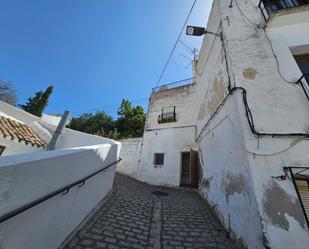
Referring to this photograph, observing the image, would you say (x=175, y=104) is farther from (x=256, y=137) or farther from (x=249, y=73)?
(x=256, y=137)

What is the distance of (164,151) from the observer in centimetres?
919

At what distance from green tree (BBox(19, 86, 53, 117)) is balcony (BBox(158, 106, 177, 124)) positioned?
68.9 ft

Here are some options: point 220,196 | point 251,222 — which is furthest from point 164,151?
point 251,222

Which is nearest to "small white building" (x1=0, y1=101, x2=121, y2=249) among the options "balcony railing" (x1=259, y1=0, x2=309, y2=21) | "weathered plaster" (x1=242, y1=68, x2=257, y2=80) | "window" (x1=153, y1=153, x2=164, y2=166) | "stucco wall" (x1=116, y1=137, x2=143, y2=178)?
"weathered plaster" (x1=242, y1=68, x2=257, y2=80)

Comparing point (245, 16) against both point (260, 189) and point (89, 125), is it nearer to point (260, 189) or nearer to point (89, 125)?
point (260, 189)

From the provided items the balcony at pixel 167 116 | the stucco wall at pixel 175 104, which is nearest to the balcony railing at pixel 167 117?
the balcony at pixel 167 116

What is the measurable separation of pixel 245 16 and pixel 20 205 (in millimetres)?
6746

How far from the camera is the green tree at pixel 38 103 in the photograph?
22.7 meters

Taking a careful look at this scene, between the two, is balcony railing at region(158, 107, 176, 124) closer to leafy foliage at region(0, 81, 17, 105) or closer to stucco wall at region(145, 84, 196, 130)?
stucco wall at region(145, 84, 196, 130)

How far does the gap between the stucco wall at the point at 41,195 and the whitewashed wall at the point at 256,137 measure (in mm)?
2889

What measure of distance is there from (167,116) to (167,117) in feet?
0.28

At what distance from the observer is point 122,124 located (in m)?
17.4

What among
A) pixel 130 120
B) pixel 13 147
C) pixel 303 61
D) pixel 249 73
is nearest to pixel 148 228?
pixel 249 73

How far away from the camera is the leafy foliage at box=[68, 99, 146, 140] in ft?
51.5
